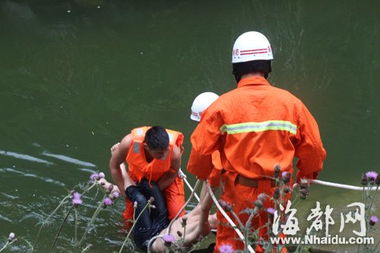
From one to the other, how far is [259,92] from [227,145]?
0.30 meters

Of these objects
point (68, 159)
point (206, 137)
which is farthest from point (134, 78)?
point (206, 137)

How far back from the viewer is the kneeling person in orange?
173 inches

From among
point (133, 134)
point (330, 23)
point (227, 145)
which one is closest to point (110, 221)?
point (133, 134)

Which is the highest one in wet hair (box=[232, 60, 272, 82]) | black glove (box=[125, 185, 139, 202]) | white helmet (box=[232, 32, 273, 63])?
white helmet (box=[232, 32, 273, 63])

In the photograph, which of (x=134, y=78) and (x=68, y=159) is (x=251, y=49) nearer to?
(x=68, y=159)

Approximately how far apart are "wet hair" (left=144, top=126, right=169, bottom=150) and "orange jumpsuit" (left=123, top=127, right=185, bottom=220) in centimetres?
18

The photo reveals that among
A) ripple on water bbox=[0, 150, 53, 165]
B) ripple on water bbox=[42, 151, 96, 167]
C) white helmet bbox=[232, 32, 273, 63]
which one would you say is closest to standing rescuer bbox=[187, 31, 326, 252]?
white helmet bbox=[232, 32, 273, 63]

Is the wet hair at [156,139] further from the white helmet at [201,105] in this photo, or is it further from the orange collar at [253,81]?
the orange collar at [253,81]

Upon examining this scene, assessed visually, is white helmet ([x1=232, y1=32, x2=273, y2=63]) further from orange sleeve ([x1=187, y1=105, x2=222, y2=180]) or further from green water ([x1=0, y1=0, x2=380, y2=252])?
green water ([x1=0, y1=0, x2=380, y2=252])

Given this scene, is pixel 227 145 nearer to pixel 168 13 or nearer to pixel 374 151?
pixel 374 151

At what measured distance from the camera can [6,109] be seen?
21.7 ft

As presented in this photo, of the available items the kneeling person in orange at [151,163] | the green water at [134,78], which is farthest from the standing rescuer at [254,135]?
the green water at [134,78]

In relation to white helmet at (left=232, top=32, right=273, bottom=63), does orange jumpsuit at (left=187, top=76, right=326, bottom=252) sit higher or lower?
lower

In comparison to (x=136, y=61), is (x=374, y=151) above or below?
below
